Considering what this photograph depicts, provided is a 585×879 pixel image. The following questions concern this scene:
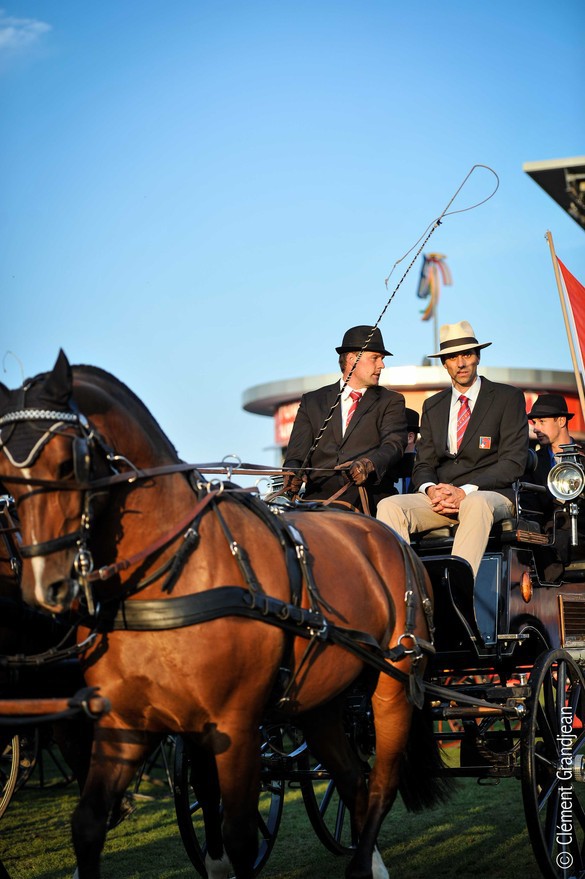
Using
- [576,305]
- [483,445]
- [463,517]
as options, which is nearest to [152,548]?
[463,517]

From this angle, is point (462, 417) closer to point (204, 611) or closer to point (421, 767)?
point (421, 767)

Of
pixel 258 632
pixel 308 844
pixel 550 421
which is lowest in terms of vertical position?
pixel 308 844

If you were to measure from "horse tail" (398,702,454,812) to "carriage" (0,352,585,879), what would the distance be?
1cm

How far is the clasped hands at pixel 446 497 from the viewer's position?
610 cm

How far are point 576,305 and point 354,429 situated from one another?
2010 mm

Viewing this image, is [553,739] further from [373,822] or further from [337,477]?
[337,477]

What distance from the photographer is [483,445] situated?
6473 millimetres

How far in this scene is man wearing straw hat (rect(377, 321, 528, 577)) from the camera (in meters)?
5.93

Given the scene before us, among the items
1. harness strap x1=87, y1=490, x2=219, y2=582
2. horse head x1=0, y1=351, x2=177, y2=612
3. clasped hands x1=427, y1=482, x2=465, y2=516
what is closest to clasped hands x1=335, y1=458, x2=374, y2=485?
clasped hands x1=427, y1=482, x2=465, y2=516


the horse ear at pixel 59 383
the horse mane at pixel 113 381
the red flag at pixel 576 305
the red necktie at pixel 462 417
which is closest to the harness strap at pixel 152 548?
the horse mane at pixel 113 381

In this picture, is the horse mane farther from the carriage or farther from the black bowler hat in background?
the black bowler hat in background

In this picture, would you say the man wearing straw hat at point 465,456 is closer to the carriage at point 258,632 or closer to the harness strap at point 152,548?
the carriage at point 258,632

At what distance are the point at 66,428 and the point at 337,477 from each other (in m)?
3.02

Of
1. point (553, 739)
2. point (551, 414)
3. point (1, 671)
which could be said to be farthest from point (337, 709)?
point (551, 414)
